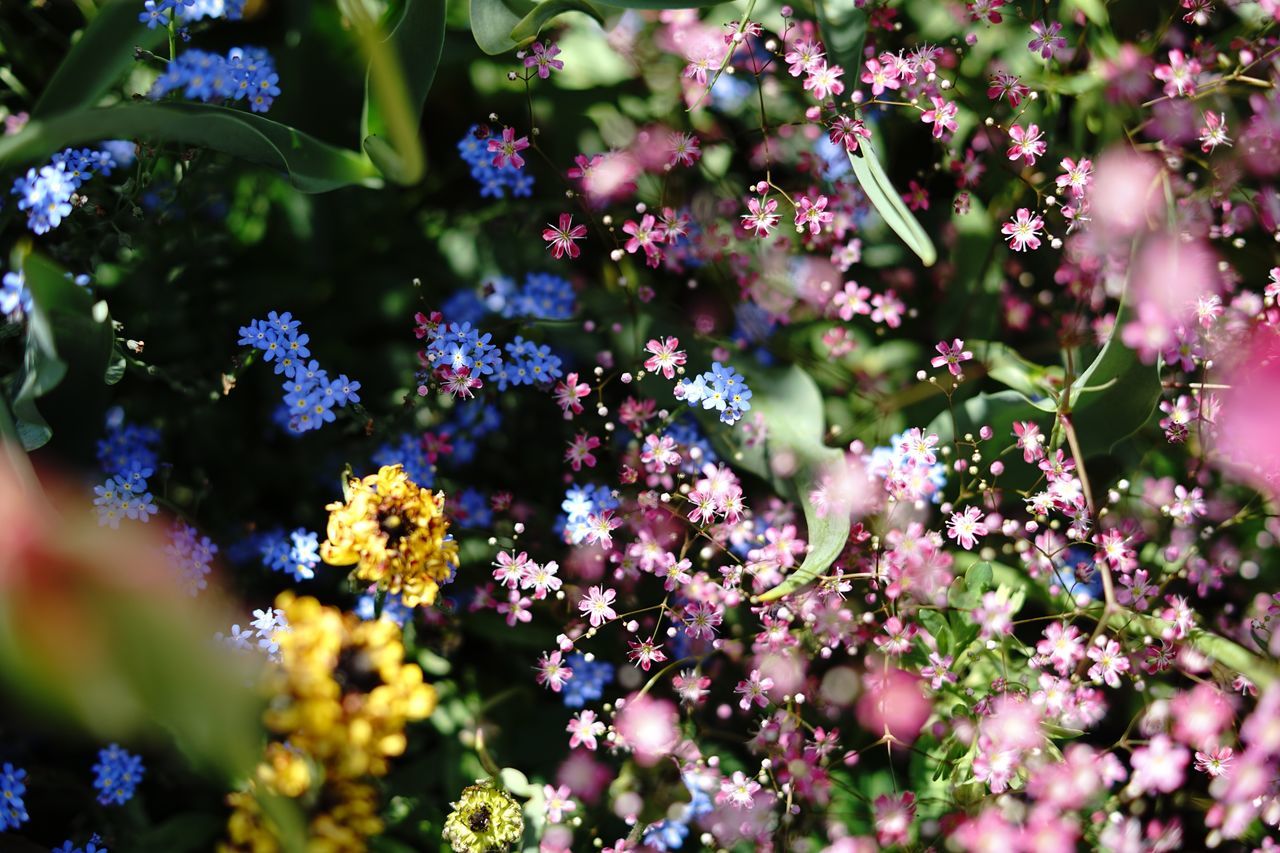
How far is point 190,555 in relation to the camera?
4.13 ft

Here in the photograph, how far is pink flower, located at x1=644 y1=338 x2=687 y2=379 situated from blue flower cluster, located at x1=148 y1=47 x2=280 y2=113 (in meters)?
0.60

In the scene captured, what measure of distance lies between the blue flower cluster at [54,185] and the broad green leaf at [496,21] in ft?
1.63

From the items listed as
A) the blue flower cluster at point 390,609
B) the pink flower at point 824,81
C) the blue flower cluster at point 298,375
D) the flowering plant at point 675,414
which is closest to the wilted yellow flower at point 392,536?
the flowering plant at point 675,414

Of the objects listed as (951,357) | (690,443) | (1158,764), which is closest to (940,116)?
(951,357)

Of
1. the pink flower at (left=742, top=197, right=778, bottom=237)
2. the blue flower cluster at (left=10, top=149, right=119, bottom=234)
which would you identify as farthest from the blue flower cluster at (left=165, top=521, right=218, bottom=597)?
the pink flower at (left=742, top=197, right=778, bottom=237)

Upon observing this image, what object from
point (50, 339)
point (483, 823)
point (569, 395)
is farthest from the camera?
point (569, 395)

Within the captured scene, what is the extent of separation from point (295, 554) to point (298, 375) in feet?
0.86

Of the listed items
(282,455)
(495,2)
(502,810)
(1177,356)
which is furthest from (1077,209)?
(282,455)

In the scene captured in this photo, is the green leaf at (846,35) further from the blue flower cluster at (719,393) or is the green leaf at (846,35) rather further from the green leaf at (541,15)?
the blue flower cluster at (719,393)

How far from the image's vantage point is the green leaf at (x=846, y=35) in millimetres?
1232

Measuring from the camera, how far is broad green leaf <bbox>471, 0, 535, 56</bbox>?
112 cm

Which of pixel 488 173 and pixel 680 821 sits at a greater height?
pixel 488 173

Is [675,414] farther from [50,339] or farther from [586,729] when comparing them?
[50,339]

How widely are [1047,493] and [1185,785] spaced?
49 centimetres
